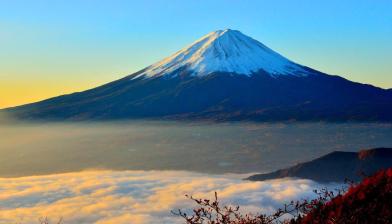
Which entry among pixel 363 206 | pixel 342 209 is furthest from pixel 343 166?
pixel 363 206

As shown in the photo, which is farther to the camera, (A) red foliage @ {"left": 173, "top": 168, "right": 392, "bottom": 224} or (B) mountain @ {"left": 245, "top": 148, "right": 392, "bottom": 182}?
(B) mountain @ {"left": 245, "top": 148, "right": 392, "bottom": 182}

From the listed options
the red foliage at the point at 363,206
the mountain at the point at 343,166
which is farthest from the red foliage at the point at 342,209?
the mountain at the point at 343,166

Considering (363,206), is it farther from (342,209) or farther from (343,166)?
(343,166)

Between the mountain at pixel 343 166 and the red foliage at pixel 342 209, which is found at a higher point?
the red foliage at pixel 342 209

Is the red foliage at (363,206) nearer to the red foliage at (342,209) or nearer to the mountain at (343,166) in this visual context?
the red foliage at (342,209)

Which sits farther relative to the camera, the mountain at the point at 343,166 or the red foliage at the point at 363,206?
the mountain at the point at 343,166

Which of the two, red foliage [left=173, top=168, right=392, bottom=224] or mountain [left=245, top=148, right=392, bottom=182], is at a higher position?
red foliage [left=173, top=168, right=392, bottom=224]

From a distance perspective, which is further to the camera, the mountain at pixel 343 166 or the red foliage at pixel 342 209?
the mountain at pixel 343 166

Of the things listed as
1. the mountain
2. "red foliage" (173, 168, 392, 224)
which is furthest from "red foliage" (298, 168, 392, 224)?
the mountain

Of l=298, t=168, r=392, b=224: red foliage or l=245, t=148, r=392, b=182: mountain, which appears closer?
l=298, t=168, r=392, b=224: red foliage

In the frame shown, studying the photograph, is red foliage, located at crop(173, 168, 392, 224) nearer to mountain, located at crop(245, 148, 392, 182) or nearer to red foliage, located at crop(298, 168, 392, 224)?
red foliage, located at crop(298, 168, 392, 224)
